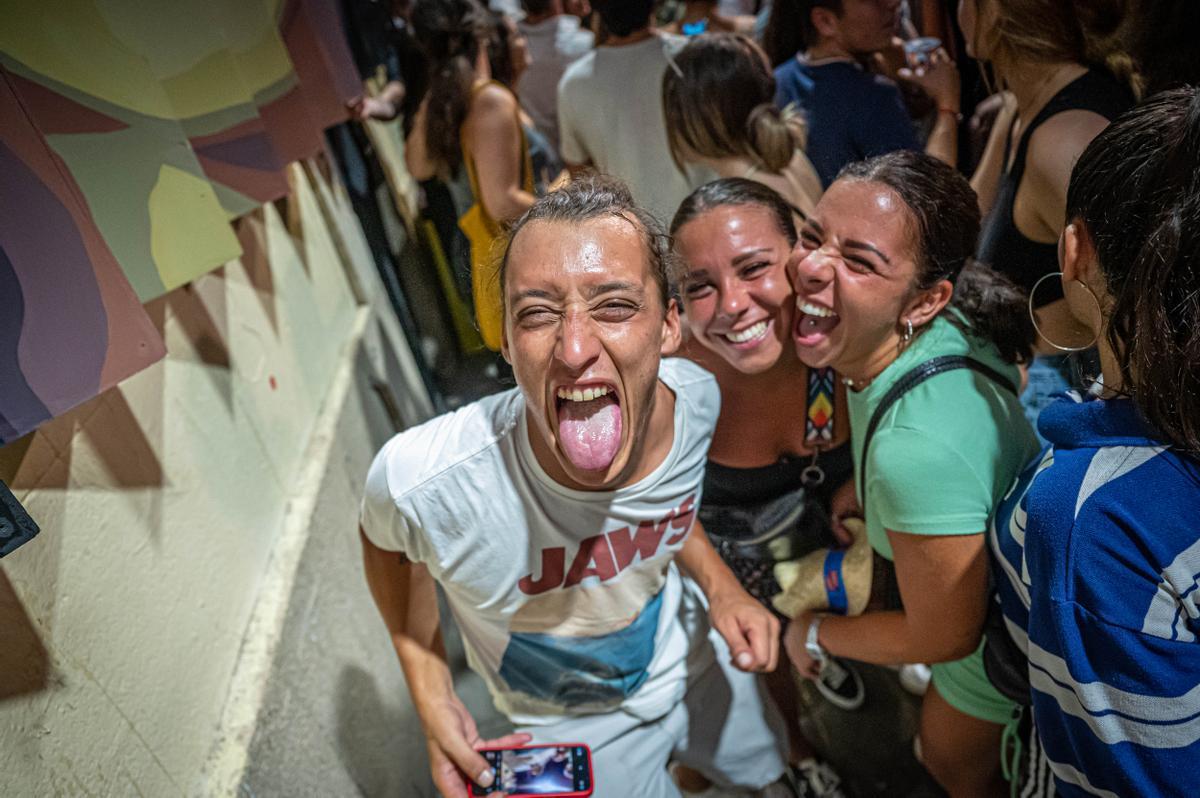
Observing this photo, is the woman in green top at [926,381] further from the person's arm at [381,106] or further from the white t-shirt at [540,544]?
the person's arm at [381,106]

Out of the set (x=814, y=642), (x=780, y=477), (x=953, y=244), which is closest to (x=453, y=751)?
(x=814, y=642)

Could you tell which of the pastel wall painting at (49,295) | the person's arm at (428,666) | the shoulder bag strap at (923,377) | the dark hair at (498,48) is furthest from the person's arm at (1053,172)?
the dark hair at (498,48)

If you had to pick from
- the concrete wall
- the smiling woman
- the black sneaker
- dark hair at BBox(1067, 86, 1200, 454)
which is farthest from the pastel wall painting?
the black sneaker

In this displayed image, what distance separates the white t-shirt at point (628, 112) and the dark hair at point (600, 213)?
2.72ft

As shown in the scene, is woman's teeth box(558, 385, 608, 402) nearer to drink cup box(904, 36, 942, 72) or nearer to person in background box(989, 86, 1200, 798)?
person in background box(989, 86, 1200, 798)

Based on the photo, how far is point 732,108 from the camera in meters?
1.96

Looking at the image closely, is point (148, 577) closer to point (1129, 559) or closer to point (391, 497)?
point (391, 497)

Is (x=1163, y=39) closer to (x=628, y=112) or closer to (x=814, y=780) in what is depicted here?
(x=628, y=112)

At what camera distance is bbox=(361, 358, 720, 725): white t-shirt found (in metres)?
1.31

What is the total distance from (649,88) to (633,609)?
1.71 meters

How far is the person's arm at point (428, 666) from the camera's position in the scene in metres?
1.44

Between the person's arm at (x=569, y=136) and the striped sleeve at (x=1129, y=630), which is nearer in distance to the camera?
the striped sleeve at (x=1129, y=630)

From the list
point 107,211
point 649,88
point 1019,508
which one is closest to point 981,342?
point 1019,508

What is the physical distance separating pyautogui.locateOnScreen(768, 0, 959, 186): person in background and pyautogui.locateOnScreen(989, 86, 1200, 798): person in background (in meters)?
1.02
